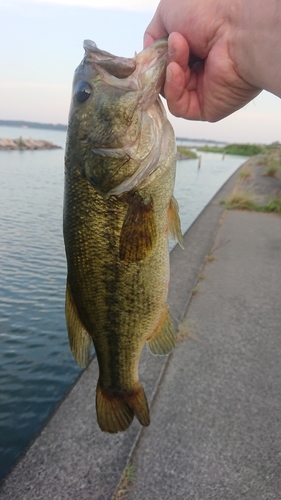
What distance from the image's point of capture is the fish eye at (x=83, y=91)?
208 centimetres

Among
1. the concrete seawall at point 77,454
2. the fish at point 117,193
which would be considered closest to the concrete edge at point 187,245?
the concrete seawall at point 77,454

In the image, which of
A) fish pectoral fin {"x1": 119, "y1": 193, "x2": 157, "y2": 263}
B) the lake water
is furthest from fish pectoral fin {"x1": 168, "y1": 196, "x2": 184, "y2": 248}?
the lake water

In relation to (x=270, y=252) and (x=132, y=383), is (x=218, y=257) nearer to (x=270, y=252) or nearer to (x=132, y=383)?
(x=270, y=252)

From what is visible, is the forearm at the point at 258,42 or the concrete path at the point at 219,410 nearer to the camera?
the forearm at the point at 258,42

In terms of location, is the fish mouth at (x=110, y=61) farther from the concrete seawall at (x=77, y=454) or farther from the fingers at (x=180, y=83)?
the concrete seawall at (x=77, y=454)

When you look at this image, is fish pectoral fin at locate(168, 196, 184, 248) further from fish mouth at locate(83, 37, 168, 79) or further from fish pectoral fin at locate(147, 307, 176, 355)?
fish mouth at locate(83, 37, 168, 79)

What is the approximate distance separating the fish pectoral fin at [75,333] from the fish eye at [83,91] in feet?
3.25

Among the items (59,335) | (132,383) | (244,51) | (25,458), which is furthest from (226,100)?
(59,335)

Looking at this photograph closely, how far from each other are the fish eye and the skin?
396 mm

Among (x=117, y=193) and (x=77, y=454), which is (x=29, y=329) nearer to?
(x=77, y=454)

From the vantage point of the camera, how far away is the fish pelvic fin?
7.45ft

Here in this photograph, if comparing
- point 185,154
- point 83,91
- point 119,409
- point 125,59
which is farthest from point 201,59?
point 185,154

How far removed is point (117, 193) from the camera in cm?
205

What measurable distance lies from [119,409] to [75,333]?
20.1 inches
